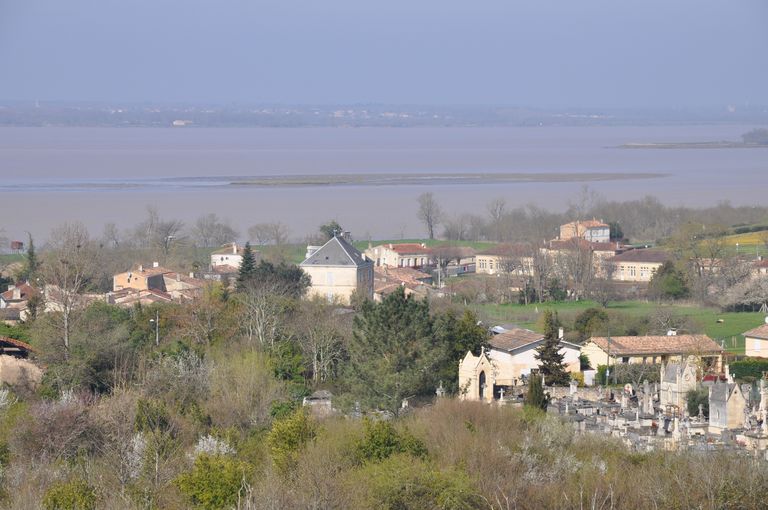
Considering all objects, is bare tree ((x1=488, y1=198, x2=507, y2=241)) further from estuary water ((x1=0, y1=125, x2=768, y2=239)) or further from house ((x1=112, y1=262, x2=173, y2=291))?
house ((x1=112, y1=262, x2=173, y2=291))

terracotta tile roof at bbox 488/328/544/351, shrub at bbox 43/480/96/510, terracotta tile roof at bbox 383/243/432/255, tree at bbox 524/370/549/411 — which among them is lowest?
terracotta tile roof at bbox 383/243/432/255

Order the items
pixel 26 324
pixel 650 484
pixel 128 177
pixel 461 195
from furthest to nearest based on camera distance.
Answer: pixel 128 177 → pixel 461 195 → pixel 26 324 → pixel 650 484

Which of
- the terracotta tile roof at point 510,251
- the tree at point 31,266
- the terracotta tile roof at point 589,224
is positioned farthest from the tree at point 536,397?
the terracotta tile roof at point 589,224

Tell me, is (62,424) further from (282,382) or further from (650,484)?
(650,484)

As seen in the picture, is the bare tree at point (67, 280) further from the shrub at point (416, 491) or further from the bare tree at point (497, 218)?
the bare tree at point (497, 218)

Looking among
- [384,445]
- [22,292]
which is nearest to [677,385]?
[384,445]

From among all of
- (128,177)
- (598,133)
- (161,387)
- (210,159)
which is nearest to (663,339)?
(161,387)

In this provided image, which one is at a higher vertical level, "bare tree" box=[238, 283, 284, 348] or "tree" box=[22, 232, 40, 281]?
"bare tree" box=[238, 283, 284, 348]

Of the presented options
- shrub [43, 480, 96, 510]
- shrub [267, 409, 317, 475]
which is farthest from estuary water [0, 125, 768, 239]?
shrub [43, 480, 96, 510]
